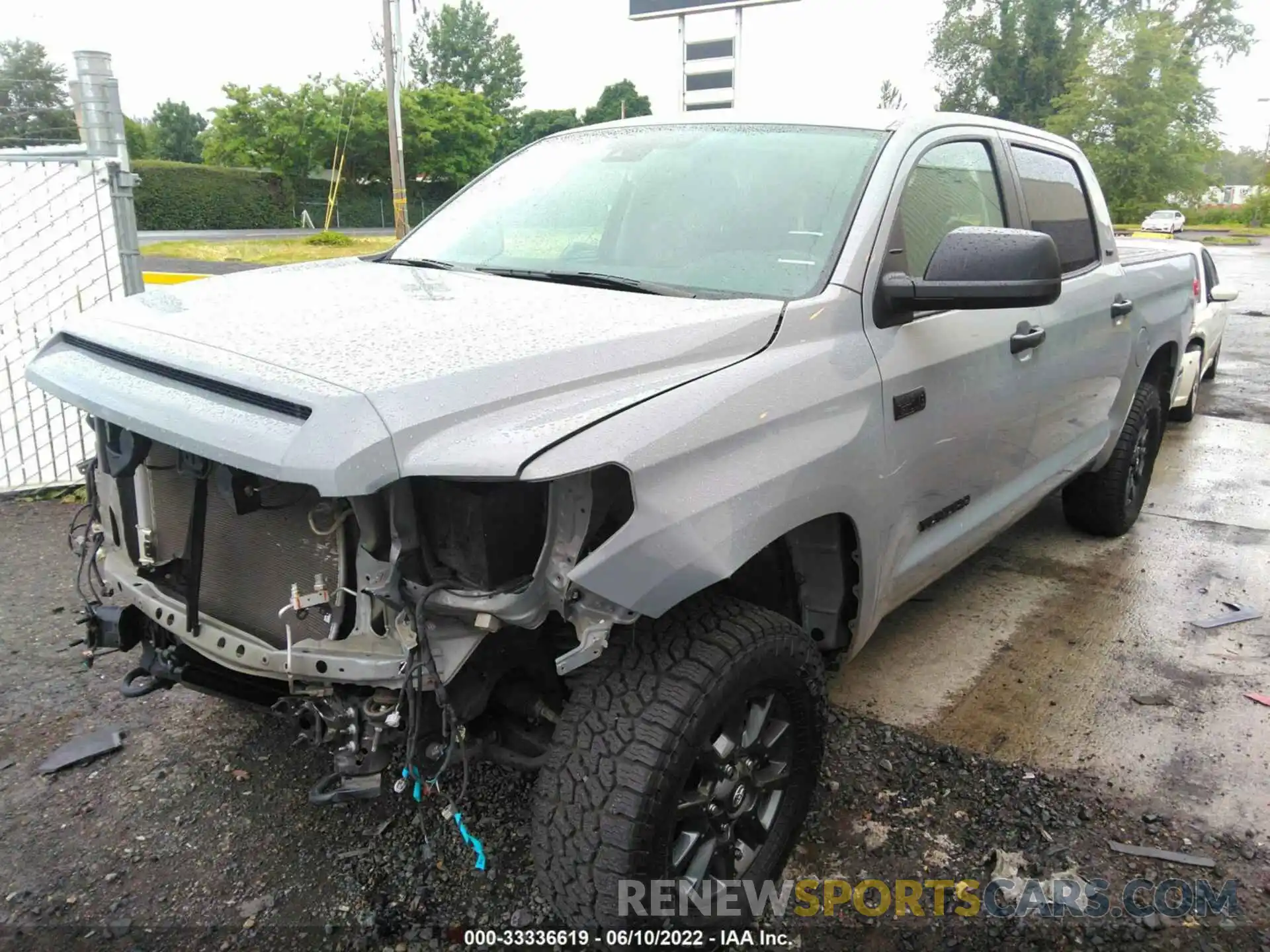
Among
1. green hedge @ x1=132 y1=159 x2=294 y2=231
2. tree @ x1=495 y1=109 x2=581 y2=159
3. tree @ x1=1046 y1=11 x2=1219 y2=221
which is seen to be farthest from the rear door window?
tree @ x1=495 y1=109 x2=581 y2=159

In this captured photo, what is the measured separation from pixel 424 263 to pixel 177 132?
79.3 metres

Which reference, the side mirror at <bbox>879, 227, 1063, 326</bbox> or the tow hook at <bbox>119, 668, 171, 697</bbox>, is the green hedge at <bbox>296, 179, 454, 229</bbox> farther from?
the side mirror at <bbox>879, 227, 1063, 326</bbox>

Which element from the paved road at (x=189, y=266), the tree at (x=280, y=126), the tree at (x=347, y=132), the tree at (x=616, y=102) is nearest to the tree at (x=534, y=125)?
the tree at (x=616, y=102)

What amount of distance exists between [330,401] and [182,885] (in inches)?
60.4

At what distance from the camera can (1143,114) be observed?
4288cm

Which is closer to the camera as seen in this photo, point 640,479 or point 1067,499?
point 640,479

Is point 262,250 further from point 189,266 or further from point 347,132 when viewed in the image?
point 347,132

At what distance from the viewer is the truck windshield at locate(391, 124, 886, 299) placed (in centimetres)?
264

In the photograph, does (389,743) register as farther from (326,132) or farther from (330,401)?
(326,132)

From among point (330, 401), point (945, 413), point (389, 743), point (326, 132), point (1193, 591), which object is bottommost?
point (1193, 591)

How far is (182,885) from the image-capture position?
2445 mm

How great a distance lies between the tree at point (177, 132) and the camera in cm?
6838

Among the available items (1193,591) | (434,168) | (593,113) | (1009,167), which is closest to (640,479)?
(1009,167)

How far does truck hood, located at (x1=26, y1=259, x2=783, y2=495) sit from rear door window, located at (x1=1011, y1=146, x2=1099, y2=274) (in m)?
1.85
